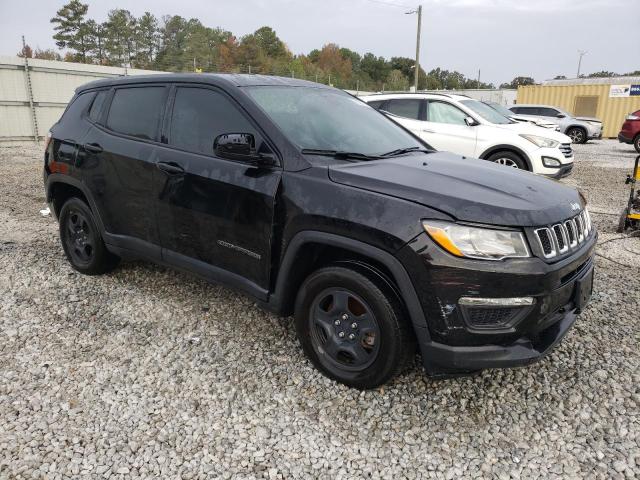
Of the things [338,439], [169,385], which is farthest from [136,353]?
[338,439]

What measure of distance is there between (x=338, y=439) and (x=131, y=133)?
2.69 meters

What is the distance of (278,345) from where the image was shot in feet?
10.6

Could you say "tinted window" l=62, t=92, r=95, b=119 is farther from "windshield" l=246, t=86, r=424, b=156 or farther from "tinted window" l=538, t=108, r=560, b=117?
"tinted window" l=538, t=108, r=560, b=117

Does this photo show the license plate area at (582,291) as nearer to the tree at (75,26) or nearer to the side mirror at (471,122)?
the side mirror at (471,122)

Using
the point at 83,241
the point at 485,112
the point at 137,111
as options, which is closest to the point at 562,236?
the point at 137,111

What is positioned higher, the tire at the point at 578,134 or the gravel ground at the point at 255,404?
the tire at the point at 578,134

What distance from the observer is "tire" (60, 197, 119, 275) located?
4.09 metres

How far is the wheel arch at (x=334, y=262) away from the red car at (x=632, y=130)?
53.2ft

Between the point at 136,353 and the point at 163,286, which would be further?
the point at 163,286

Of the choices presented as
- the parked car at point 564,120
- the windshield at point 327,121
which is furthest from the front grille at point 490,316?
the parked car at point 564,120

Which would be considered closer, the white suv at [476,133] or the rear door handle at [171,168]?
the rear door handle at [171,168]

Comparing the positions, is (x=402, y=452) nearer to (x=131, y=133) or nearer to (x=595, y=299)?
(x=595, y=299)

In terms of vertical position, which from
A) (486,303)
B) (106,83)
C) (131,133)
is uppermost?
(106,83)

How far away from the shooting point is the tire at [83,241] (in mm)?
4086
